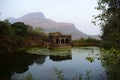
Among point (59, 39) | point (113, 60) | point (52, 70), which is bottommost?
point (52, 70)

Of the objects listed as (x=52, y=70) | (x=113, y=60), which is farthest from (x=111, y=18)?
(x=52, y=70)

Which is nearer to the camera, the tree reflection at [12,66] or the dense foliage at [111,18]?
the dense foliage at [111,18]

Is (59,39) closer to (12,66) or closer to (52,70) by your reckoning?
(12,66)

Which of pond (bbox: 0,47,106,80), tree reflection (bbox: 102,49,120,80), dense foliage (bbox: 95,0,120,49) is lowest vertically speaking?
pond (bbox: 0,47,106,80)

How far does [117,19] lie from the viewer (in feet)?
37.8

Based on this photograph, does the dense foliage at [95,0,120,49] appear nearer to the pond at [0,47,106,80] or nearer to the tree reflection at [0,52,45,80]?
the pond at [0,47,106,80]

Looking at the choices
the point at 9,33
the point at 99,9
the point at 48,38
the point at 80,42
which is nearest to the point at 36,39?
the point at 48,38

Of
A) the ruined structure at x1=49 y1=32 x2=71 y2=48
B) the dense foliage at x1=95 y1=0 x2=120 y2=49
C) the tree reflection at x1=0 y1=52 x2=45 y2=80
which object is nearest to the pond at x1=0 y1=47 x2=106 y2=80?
the tree reflection at x1=0 y1=52 x2=45 y2=80

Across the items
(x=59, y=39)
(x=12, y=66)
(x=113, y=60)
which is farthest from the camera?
(x=59, y=39)

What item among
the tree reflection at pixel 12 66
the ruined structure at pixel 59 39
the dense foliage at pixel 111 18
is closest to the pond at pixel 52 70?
the tree reflection at pixel 12 66

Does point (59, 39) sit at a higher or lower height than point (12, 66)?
higher

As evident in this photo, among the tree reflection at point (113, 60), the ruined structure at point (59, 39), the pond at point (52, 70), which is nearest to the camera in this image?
the tree reflection at point (113, 60)

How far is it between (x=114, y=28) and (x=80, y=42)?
76542mm

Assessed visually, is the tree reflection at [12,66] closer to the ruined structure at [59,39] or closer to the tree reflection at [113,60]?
the tree reflection at [113,60]
